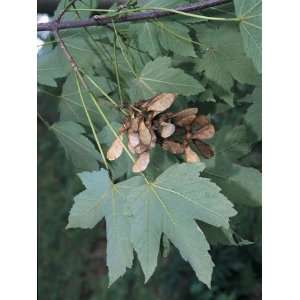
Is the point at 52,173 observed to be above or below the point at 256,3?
below

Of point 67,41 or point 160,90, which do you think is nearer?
point 160,90

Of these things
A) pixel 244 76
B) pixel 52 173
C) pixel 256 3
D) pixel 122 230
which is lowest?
pixel 52 173

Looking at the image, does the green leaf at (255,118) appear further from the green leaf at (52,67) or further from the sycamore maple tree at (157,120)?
the green leaf at (52,67)

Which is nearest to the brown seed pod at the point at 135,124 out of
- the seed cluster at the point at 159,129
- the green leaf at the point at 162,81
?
the seed cluster at the point at 159,129

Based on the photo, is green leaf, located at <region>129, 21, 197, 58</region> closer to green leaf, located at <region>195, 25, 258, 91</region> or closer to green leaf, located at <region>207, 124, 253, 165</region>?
green leaf, located at <region>195, 25, 258, 91</region>

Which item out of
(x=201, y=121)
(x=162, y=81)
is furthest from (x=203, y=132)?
(x=162, y=81)
